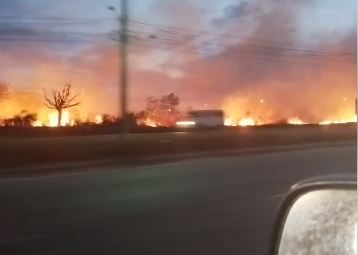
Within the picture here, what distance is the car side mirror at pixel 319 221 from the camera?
74.5 inches

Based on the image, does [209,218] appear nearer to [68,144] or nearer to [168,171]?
[168,171]

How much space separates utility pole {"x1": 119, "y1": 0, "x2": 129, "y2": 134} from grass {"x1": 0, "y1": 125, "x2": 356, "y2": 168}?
933mm

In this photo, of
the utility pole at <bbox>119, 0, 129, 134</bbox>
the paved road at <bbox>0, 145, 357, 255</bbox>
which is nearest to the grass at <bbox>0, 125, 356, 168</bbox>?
the utility pole at <bbox>119, 0, 129, 134</bbox>

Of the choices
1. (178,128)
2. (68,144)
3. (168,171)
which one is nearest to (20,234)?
(168,171)

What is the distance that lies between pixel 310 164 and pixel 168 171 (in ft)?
14.7

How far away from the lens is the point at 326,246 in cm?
190

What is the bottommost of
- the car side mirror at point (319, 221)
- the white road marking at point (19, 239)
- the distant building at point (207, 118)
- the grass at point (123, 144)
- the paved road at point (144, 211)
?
the white road marking at point (19, 239)

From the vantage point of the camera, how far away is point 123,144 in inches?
1156

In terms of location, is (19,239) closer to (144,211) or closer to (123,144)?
(144,211)

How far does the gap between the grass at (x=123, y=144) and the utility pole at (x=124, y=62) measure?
36.7 inches

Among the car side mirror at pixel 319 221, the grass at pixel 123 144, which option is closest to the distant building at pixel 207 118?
the grass at pixel 123 144

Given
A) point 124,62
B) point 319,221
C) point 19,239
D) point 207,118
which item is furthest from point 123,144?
point 319,221

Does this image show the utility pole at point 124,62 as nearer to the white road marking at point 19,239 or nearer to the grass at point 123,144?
the grass at point 123,144

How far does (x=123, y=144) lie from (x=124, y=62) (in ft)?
10.2
